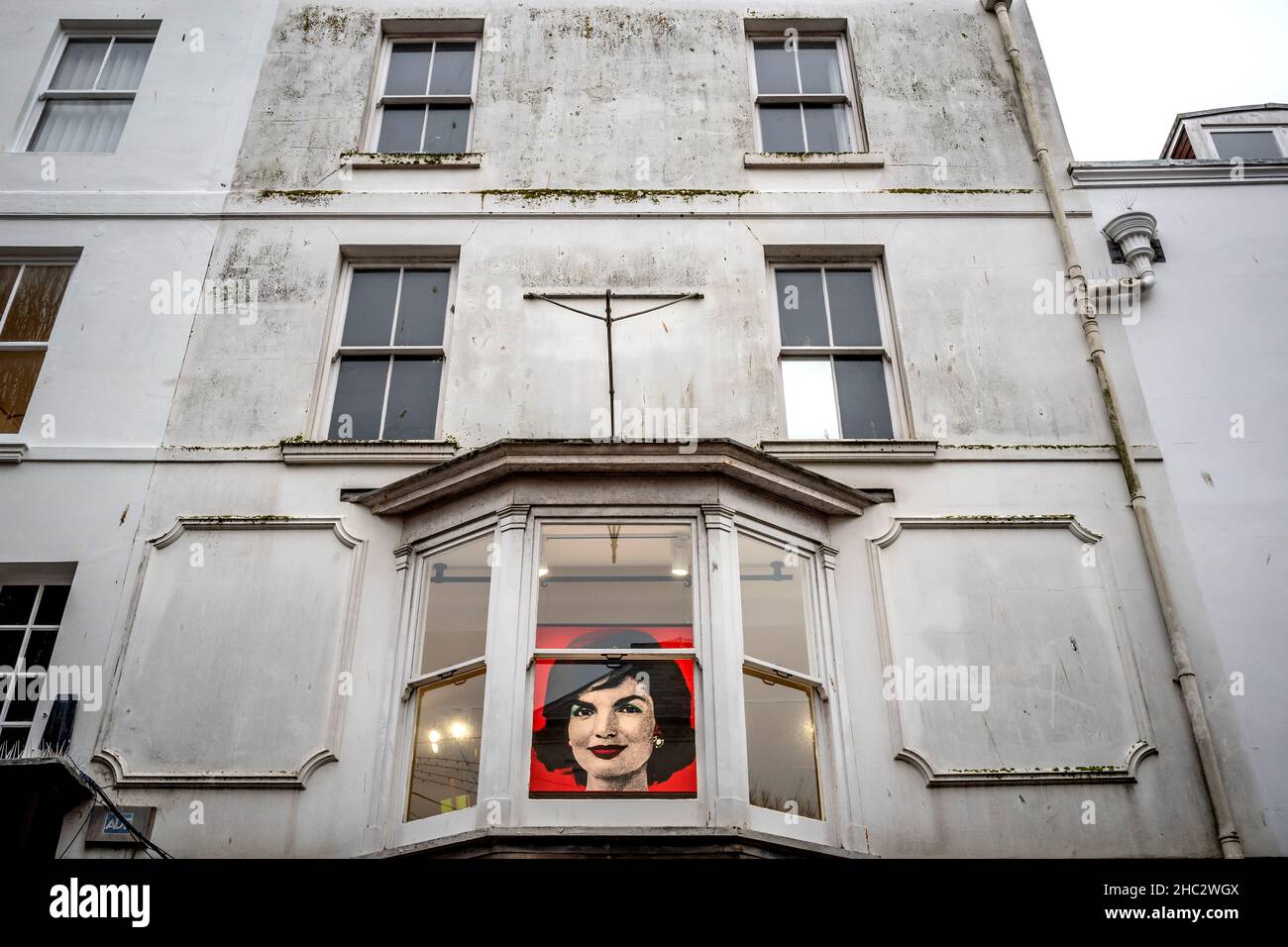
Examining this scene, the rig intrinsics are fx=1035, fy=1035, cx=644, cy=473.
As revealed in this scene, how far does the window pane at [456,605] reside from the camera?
7.66 meters

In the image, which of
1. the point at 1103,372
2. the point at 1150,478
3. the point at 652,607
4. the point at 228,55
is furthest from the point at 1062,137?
the point at 228,55

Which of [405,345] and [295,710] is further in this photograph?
[405,345]

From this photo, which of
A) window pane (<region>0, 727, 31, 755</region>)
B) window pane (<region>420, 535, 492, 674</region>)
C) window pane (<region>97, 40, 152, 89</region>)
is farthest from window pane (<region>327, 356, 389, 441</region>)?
window pane (<region>97, 40, 152, 89</region>)

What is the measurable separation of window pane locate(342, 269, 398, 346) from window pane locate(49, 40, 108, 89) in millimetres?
4185

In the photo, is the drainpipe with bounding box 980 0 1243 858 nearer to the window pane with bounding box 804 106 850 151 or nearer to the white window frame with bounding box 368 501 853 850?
the window pane with bounding box 804 106 850 151

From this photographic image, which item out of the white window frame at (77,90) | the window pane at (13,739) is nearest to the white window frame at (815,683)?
the window pane at (13,739)

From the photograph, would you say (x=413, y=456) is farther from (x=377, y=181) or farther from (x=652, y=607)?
(x=377, y=181)

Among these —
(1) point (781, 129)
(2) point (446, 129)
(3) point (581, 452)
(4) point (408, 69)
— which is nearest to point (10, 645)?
(3) point (581, 452)

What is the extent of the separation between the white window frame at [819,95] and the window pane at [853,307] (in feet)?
4.73

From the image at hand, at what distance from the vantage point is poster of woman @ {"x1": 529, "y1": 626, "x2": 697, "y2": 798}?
693 centimetres

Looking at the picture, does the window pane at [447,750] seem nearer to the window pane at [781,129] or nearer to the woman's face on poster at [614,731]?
the woman's face on poster at [614,731]

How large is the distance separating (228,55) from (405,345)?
4467mm

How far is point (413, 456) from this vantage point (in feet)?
28.0

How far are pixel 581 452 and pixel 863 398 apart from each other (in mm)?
2798
